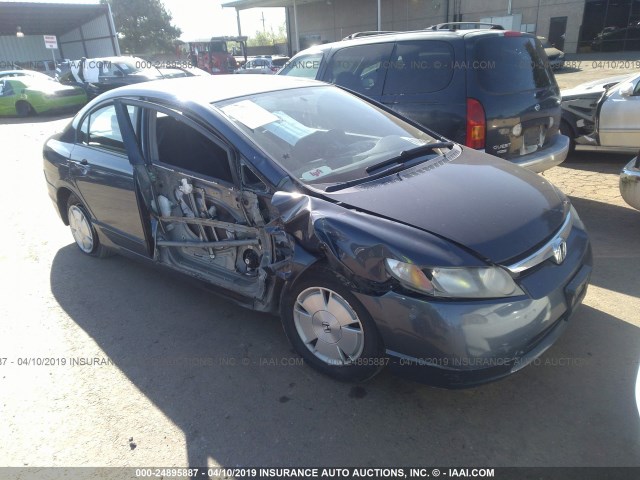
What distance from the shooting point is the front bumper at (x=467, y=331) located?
2.17m

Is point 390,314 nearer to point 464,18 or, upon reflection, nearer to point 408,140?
point 408,140

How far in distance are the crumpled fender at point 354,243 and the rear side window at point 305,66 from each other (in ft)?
12.1

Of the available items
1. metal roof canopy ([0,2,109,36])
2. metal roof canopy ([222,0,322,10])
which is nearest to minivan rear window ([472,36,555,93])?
metal roof canopy ([0,2,109,36])

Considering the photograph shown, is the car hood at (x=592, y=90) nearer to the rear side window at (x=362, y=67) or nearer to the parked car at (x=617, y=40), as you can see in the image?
the rear side window at (x=362, y=67)

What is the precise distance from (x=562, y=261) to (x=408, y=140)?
139 centimetres

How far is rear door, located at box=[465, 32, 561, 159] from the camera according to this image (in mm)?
4410

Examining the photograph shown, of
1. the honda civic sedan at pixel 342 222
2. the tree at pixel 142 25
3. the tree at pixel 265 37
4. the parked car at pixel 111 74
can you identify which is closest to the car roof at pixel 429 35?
the honda civic sedan at pixel 342 222

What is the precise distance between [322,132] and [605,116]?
4.56 meters

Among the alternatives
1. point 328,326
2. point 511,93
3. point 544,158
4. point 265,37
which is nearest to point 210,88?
point 328,326

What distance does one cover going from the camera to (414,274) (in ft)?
7.32

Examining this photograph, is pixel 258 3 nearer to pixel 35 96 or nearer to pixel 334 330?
pixel 35 96

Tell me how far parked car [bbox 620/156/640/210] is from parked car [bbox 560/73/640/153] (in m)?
2.00

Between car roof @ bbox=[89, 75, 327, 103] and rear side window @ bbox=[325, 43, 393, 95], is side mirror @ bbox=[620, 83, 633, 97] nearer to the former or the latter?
rear side window @ bbox=[325, 43, 393, 95]

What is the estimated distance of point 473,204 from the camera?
256 centimetres
